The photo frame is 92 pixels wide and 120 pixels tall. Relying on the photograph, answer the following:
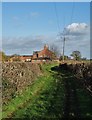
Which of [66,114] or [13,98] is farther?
[13,98]

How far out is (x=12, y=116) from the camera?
41.9 ft

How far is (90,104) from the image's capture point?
15117mm

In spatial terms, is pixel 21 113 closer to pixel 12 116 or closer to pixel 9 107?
pixel 12 116

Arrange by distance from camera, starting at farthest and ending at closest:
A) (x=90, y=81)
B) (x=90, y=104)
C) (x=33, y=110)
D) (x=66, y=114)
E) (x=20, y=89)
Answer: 1. (x=90, y=81)
2. (x=20, y=89)
3. (x=90, y=104)
4. (x=33, y=110)
5. (x=66, y=114)

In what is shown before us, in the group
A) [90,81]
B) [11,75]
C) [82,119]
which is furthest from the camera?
[90,81]

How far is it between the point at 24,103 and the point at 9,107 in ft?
5.58

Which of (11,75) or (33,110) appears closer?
Answer: (33,110)

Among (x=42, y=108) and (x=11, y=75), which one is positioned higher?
(x=11, y=75)

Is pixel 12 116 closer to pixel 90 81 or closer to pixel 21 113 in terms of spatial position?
pixel 21 113

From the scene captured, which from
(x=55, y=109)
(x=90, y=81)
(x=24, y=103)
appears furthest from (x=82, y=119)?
(x=90, y=81)

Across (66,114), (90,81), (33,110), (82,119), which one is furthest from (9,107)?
(90,81)

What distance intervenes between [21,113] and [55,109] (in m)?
1.56

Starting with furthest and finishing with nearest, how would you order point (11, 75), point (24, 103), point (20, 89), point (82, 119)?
point (20, 89) → point (11, 75) → point (24, 103) → point (82, 119)

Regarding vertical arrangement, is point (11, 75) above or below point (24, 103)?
above
